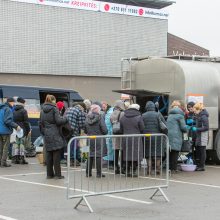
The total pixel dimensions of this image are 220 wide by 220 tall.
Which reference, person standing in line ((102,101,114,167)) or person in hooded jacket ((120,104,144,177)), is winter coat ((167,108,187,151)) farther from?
person standing in line ((102,101,114,167))

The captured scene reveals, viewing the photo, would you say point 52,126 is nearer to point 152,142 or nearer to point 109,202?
point 152,142

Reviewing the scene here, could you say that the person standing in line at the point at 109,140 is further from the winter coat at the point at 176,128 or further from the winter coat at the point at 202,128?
the winter coat at the point at 202,128

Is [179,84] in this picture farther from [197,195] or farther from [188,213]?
[188,213]

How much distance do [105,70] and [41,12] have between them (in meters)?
5.94

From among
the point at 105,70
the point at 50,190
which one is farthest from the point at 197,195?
the point at 105,70

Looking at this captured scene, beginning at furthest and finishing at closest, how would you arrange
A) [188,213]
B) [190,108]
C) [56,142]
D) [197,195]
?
[190,108] → [56,142] → [197,195] → [188,213]

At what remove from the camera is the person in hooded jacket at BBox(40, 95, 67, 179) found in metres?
11.3

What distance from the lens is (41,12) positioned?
31953mm

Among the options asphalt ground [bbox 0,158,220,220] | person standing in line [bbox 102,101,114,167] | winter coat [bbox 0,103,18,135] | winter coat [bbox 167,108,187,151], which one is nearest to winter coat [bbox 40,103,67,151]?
asphalt ground [bbox 0,158,220,220]

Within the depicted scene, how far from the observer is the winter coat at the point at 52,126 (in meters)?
11.3

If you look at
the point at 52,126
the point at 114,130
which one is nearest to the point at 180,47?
the point at 114,130

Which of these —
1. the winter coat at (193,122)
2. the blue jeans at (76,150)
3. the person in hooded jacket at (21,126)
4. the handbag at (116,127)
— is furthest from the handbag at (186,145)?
the person in hooded jacket at (21,126)

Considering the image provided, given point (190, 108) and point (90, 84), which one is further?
point (90, 84)

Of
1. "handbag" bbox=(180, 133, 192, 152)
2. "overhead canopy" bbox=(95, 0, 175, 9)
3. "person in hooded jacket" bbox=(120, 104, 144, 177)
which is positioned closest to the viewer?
"person in hooded jacket" bbox=(120, 104, 144, 177)
